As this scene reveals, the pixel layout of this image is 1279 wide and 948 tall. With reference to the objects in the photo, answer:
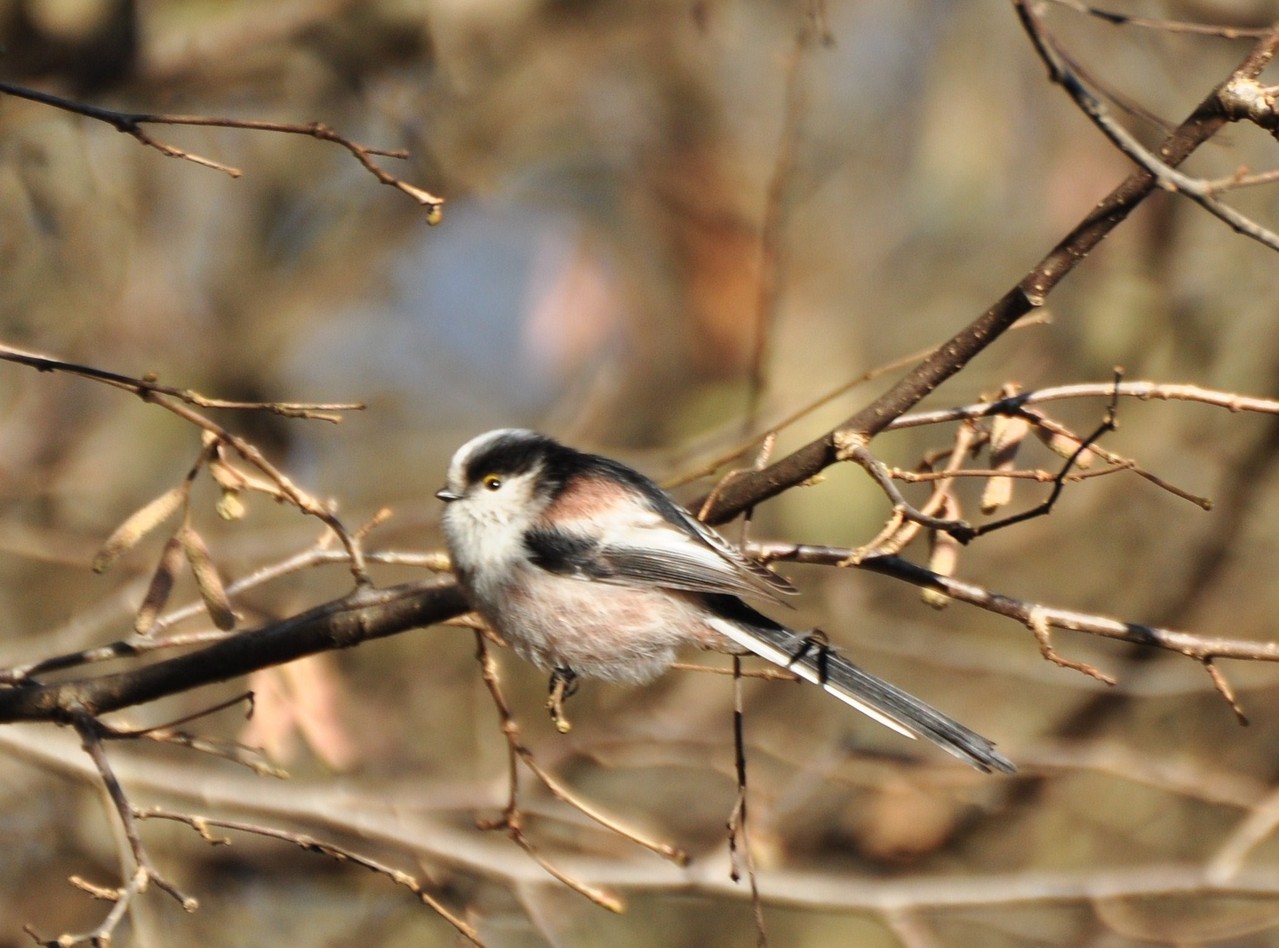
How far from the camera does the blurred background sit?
421cm

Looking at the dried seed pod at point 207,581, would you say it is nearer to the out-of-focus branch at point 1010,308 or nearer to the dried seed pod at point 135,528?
the dried seed pod at point 135,528

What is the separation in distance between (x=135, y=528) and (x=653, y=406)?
5.05 metres

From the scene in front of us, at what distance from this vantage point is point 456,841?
376 cm

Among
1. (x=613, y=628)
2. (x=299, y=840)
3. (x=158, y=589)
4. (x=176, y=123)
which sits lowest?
(x=299, y=840)

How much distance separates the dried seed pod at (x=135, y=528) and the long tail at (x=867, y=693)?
3.96 feet

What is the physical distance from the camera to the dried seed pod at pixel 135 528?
237 cm

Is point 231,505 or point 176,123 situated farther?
point 231,505

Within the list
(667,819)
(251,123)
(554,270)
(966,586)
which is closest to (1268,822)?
(966,586)

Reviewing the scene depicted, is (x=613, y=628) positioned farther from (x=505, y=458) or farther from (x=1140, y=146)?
(x=1140, y=146)

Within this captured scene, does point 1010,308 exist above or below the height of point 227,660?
above

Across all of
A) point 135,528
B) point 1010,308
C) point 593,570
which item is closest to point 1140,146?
point 1010,308

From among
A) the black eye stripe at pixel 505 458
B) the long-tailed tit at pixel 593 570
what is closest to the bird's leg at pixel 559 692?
the long-tailed tit at pixel 593 570

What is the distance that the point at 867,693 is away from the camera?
264 centimetres

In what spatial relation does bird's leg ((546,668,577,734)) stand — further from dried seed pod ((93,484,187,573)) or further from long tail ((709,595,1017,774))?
dried seed pod ((93,484,187,573))
